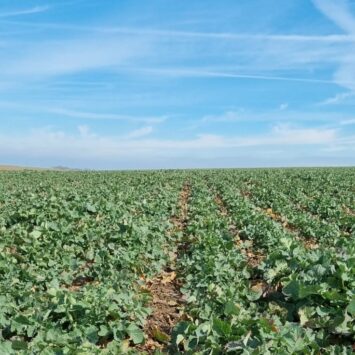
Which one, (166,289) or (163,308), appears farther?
(166,289)

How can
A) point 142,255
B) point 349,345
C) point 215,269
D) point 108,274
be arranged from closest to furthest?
1. point 349,345
2. point 215,269
3. point 108,274
4. point 142,255

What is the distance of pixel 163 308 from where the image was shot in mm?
7152

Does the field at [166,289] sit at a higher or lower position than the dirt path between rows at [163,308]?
higher

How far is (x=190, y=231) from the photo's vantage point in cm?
1211

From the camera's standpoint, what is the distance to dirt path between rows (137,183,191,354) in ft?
19.4

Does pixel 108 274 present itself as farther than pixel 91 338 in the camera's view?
Yes

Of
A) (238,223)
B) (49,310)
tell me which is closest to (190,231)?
(238,223)

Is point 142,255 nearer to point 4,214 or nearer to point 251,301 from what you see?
point 251,301

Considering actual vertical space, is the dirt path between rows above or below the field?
below

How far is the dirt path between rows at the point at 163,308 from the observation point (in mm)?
5914

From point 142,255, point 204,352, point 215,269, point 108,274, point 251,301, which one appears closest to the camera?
point 204,352

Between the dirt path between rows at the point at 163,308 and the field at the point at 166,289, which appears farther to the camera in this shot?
the dirt path between rows at the point at 163,308

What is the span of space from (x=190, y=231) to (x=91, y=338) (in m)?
6.81

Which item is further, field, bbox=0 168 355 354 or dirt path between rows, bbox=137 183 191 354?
dirt path between rows, bbox=137 183 191 354
